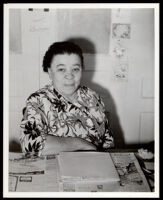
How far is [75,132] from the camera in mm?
1141

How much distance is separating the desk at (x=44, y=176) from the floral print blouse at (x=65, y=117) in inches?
4.4

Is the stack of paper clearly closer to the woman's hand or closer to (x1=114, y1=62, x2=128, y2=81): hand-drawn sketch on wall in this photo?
the woman's hand

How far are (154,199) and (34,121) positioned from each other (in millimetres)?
493

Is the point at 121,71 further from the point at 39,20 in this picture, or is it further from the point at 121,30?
the point at 39,20

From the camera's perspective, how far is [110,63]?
1.20m

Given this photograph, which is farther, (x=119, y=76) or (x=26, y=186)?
(x=119, y=76)

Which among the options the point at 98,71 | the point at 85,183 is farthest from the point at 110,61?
the point at 85,183

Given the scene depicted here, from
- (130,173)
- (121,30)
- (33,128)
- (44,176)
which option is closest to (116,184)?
(130,173)

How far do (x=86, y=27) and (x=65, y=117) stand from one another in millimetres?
374

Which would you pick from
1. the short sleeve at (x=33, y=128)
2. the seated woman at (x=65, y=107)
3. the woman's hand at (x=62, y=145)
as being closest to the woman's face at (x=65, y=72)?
the seated woman at (x=65, y=107)

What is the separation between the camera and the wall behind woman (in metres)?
1.09

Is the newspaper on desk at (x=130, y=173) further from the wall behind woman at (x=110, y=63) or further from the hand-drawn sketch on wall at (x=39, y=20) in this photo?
the hand-drawn sketch on wall at (x=39, y=20)

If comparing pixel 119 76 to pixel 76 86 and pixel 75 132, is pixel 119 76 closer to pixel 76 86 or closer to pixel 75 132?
pixel 76 86

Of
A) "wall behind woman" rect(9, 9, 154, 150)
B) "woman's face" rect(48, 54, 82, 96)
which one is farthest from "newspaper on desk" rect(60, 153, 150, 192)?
"woman's face" rect(48, 54, 82, 96)
